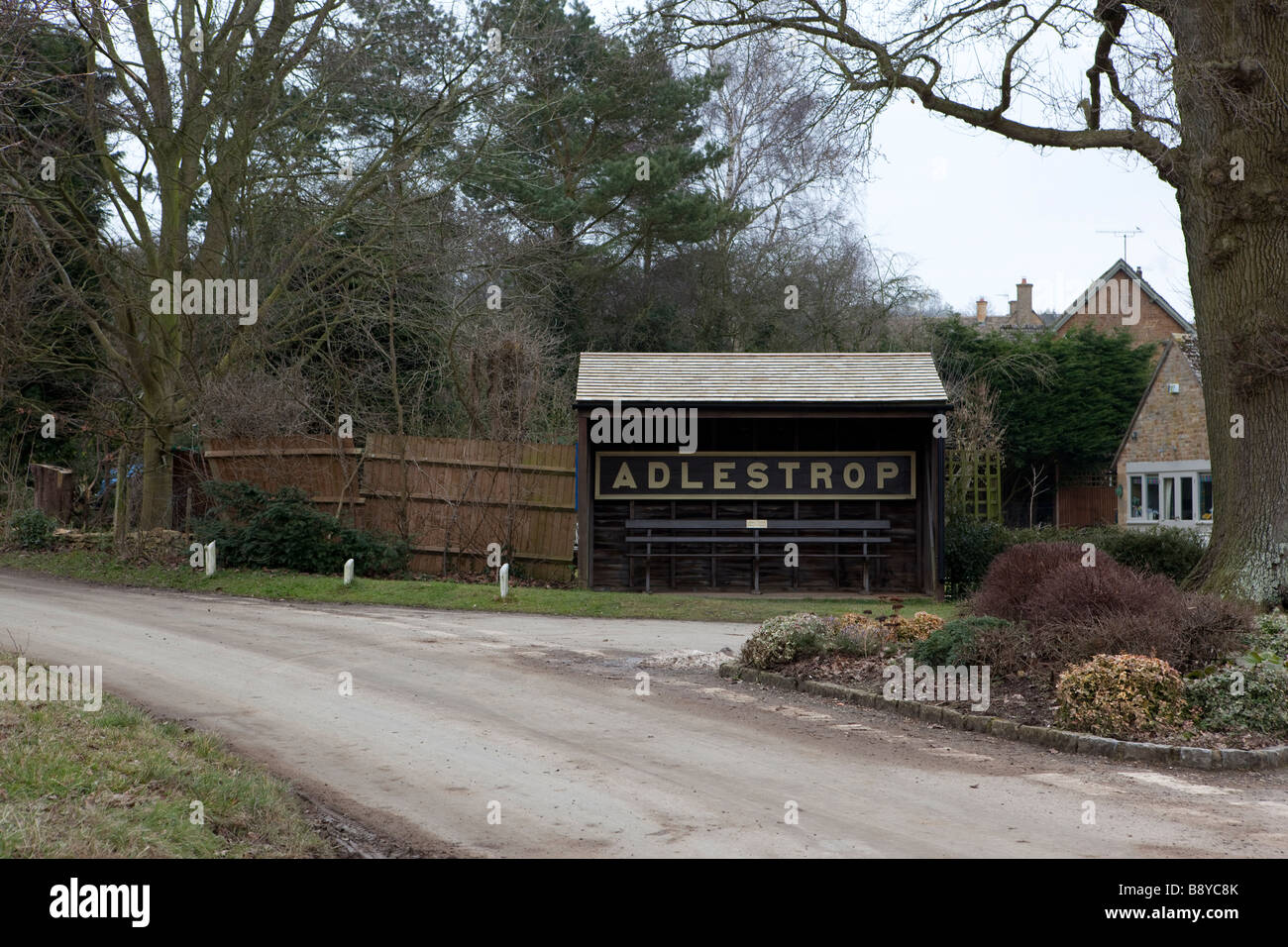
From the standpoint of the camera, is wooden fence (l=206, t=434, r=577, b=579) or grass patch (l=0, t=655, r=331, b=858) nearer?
grass patch (l=0, t=655, r=331, b=858)

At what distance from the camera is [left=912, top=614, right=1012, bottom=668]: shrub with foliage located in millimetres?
10602

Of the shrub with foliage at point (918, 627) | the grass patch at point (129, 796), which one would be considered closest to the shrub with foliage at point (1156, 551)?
the shrub with foliage at point (918, 627)

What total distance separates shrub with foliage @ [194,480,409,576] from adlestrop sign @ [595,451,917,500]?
437cm

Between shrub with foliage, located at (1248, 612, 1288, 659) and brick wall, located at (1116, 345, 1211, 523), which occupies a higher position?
brick wall, located at (1116, 345, 1211, 523)

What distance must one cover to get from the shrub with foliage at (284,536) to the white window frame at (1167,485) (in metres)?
22.6

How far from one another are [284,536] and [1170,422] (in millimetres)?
27205

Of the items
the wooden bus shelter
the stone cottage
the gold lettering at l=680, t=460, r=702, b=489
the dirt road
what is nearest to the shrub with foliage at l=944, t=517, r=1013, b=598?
the wooden bus shelter

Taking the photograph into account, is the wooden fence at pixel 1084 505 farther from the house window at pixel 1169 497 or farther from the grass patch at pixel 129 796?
the grass patch at pixel 129 796

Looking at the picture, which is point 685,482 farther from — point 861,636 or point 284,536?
point 861,636

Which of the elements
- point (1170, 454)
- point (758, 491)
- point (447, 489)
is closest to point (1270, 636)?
point (758, 491)

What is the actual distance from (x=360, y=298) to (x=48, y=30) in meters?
10.3

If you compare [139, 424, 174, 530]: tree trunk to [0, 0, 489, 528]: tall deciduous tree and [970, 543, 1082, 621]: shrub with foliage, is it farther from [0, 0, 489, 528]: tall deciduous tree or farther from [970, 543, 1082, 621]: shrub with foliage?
[970, 543, 1082, 621]: shrub with foliage

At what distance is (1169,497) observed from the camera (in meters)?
34.7
